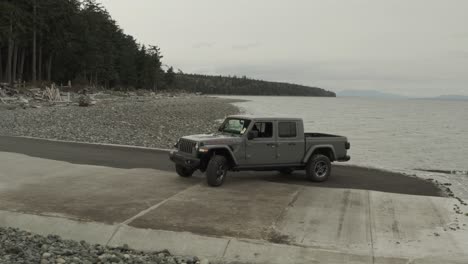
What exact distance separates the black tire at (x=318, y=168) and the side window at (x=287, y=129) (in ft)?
2.93

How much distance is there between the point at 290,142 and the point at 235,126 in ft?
4.90

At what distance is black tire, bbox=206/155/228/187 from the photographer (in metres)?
10.8

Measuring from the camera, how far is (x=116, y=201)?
9.28 meters

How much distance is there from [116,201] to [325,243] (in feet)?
14.0

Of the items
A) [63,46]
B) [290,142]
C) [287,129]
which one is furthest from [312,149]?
[63,46]

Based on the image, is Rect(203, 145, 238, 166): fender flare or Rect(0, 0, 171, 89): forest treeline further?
Rect(0, 0, 171, 89): forest treeline

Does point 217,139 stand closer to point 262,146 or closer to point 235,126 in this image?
point 235,126

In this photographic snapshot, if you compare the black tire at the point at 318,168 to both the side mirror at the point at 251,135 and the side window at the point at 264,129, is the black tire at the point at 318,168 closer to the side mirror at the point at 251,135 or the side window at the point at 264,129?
the side window at the point at 264,129

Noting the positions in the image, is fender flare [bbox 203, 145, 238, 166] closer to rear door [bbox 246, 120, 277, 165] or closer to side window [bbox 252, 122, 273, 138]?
rear door [bbox 246, 120, 277, 165]

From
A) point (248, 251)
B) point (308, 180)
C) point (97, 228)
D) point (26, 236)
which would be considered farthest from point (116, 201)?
point (308, 180)

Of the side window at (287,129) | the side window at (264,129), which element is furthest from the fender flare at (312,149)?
the side window at (264,129)

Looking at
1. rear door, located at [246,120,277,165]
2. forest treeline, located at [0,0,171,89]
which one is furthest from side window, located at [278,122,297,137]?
forest treeline, located at [0,0,171,89]

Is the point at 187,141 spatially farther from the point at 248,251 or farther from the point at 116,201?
the point at 248,251

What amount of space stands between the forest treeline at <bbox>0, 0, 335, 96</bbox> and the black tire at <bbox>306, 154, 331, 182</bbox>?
48106 mm
